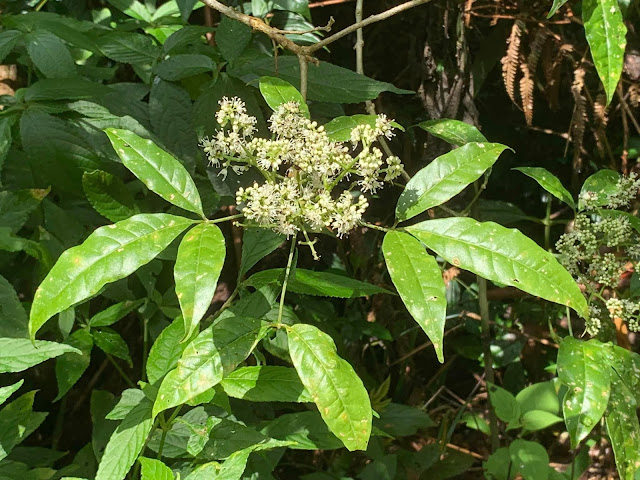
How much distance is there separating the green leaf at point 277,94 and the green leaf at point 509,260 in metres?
0.35

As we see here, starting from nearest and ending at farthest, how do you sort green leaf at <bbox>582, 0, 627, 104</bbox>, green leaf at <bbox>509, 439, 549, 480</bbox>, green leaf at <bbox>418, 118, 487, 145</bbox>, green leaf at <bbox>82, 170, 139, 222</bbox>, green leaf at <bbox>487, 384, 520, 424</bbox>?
green leaf at <bbox>582, 0, 627, 104</bbox> < green leaf at <bbox>82, 170, 139, 222</bbox> < green leaf at <bbox>418, 118, 487, 145</bbox> < green leaf at <bbox>509, 439, 549, 480</bbox> < green leaf at <bbox>487, 384, 520, 424</bbox>

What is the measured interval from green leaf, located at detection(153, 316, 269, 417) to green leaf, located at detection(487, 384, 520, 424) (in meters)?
0.90

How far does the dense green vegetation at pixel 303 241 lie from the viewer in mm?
963

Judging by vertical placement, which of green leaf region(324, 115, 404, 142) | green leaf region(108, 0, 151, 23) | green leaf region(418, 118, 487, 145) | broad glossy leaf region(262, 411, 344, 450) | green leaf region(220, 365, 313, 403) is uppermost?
green leaf region(108, 0, 151, 23)

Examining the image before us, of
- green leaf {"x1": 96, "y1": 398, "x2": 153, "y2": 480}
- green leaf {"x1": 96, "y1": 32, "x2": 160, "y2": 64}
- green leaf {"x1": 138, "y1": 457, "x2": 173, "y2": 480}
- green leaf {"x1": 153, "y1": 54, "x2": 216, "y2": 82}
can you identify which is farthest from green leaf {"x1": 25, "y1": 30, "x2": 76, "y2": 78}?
green leaf {"x1": 138, "y1": 457, "x2": 173, "y2": 480}

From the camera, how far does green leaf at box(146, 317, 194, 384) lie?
1.19m

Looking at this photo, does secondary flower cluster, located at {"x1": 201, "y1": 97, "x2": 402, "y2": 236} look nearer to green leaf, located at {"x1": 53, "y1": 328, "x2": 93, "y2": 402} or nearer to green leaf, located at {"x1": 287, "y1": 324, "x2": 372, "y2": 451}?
green leaf, located at {"x1": 287, "y1": 324, "x2": 372, "y2": 451}

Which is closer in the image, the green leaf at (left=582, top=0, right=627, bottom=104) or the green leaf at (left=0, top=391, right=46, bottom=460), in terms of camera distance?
the green leaf at (left=582, top=0, right=627, bottom=104)

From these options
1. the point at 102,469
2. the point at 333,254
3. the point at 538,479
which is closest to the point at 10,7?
the point at 333,254

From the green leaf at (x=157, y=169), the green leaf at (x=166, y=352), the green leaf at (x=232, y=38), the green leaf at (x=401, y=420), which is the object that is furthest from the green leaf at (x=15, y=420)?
the green leaf at (x=401, y=420)

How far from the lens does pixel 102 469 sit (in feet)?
3.57

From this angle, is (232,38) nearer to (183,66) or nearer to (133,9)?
(183,66)

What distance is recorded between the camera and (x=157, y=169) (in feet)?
3.52

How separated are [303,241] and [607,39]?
2.99 feet
